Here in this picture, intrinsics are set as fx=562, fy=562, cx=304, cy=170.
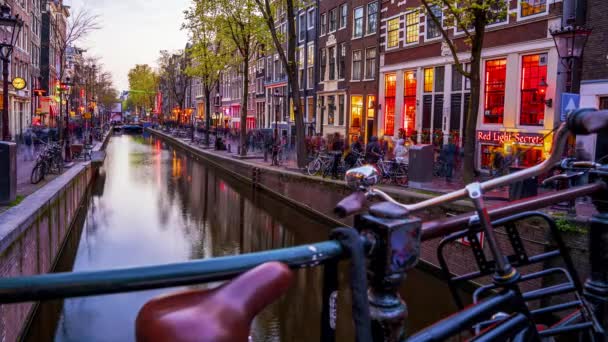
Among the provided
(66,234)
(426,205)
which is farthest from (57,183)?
(426,205)

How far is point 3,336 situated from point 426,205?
595 cm

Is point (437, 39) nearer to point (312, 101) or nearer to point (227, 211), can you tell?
point (227, 211)

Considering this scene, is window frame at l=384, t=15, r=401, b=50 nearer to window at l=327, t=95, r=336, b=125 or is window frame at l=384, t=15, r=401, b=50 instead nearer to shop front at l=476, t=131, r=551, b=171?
window at l=327, t=95, r=336, b=125

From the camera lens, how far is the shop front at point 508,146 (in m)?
18.0

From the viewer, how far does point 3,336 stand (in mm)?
6102

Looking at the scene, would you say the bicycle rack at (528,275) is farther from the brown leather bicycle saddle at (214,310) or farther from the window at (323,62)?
the window at (323,62)

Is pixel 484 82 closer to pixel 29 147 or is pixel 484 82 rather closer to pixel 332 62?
pixel 332 62

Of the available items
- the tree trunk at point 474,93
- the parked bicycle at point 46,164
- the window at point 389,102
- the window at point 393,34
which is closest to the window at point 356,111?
the window at point 389,102

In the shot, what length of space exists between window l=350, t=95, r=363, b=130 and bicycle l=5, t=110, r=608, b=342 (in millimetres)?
29775

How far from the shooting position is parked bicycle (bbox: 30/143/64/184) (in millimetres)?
15216

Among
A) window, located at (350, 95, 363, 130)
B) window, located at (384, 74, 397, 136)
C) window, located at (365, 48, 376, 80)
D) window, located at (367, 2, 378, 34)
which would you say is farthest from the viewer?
window, located at (350, 95, 363, 130)

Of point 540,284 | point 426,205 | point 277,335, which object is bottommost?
point 277,335

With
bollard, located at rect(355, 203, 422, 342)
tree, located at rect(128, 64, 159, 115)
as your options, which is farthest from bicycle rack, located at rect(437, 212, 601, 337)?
tree, located at rect(128, 64, 159, 115)

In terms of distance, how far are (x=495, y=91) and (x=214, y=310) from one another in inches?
871
